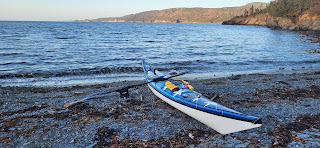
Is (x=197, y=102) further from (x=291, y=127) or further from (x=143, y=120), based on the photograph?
(x=291, y=127)

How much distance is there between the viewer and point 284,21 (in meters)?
99.9

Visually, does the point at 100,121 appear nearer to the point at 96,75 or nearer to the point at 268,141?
the point at 268,141

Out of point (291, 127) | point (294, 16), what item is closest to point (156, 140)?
point (291, 127)

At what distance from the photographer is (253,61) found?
24.8 m

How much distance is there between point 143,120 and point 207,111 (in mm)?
2703

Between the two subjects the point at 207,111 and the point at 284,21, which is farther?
the point at 284,21

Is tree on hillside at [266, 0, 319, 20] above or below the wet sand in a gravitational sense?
above

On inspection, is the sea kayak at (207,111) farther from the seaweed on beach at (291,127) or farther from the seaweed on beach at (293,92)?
the seaweed on beach at (293,92)

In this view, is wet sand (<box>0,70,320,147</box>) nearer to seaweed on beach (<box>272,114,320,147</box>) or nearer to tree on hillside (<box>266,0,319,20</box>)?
seaweed on beach (<box>272,114,320,147</box>)

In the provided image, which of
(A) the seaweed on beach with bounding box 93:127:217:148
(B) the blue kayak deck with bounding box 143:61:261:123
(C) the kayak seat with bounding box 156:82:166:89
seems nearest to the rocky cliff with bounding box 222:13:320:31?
(C) the kayak seat with bounding box 156:82:166:89

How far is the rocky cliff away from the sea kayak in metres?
81.9

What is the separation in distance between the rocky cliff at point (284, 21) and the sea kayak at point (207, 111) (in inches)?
3224

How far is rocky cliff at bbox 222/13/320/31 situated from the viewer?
75312mm

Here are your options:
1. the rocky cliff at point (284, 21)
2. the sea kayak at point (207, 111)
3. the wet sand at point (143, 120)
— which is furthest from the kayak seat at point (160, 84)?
the rocky cliff at point (284, 21)
